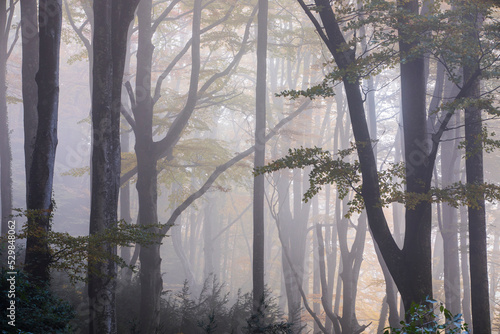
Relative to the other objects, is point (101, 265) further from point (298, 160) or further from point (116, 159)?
point (298, 160)

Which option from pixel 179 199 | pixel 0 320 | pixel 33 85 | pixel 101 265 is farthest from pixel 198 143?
pixel 0 320

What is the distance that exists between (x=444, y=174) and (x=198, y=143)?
8.30 meters

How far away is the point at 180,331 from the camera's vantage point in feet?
29.7

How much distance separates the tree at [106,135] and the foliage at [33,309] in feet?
4.09

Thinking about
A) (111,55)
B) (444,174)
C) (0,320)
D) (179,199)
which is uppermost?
(111,55)

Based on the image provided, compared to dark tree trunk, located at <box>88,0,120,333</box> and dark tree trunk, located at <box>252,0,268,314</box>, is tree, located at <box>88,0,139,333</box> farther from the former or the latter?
dark tree trunk, located at <box>252,0,268,314</box>

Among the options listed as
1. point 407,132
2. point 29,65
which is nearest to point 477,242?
point 407,132

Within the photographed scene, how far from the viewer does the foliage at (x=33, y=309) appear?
4117 millimetres

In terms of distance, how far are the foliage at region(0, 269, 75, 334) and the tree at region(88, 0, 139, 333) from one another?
4.09 ft

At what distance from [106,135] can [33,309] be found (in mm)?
3076

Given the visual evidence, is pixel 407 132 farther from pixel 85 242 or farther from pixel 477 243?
pixel 85 242

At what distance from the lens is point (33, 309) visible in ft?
14.5

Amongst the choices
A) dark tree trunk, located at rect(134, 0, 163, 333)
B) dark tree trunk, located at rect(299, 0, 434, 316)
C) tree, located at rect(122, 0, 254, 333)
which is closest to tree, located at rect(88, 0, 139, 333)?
tree, located at rect(122, 0, 254, 333)

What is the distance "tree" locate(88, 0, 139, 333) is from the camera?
20.7ft
